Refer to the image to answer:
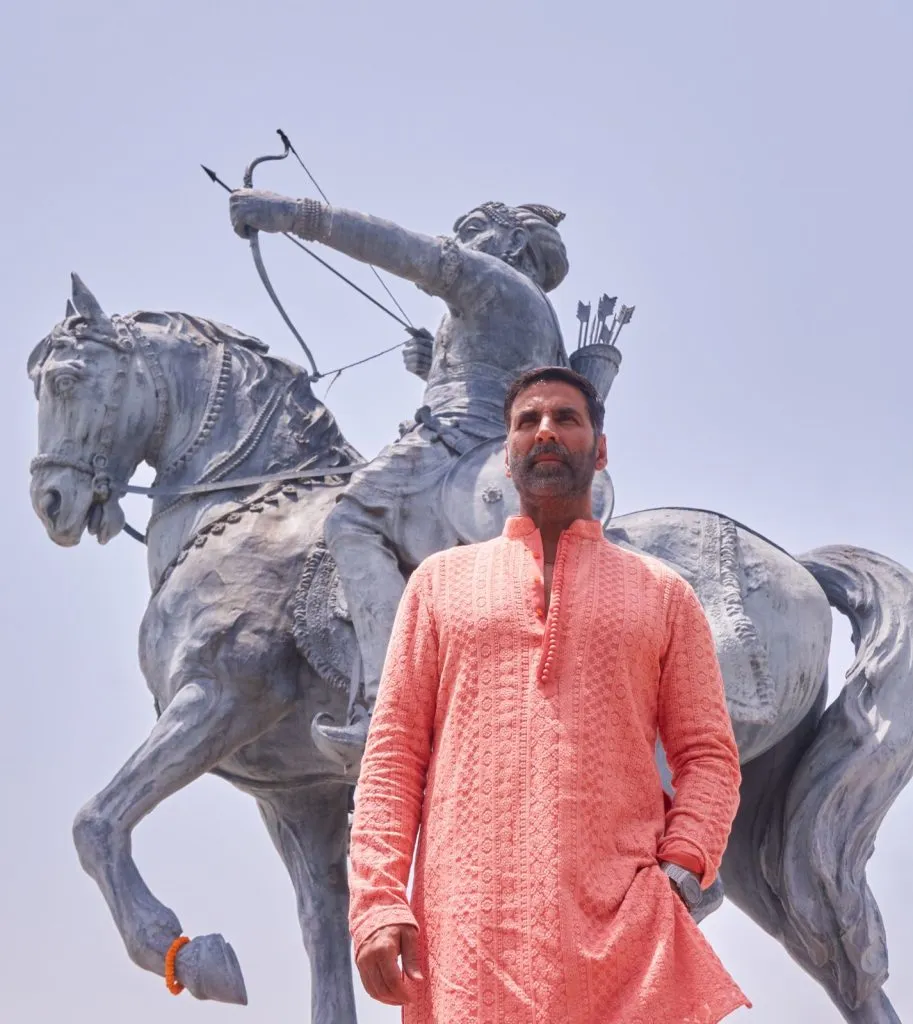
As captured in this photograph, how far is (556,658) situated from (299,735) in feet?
10.5

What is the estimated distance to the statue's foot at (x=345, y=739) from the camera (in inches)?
215

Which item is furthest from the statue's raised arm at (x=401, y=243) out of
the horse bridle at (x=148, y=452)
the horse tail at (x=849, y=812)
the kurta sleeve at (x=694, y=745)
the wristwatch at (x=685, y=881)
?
the wristwatch at (x=685, y=881)

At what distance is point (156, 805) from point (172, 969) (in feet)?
1.81

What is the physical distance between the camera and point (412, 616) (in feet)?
10.5

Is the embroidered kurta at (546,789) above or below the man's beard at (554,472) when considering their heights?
below

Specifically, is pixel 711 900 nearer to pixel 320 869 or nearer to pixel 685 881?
pixel 320 869

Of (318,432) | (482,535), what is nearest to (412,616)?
(482,535)

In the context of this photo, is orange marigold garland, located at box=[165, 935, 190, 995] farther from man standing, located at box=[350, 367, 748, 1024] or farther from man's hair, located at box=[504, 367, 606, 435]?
man's hair, located at box=[504, 367, 606, 435]

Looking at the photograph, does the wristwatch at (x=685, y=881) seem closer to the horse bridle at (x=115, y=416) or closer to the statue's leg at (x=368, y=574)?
the statue's leg at (x=368, y=574)

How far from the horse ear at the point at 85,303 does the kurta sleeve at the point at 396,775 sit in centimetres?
349

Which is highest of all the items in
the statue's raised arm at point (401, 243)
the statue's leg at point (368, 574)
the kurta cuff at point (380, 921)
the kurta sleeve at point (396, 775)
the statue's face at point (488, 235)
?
the statue's face at point (488, 235)

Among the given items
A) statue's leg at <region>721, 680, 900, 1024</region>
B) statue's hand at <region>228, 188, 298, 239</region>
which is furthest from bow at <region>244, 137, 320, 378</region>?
statue's leg at <region>721, 680, 900, 1024</region>

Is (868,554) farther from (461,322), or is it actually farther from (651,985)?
(651,985)

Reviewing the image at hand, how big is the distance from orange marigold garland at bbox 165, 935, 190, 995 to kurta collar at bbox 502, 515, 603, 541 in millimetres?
2625
